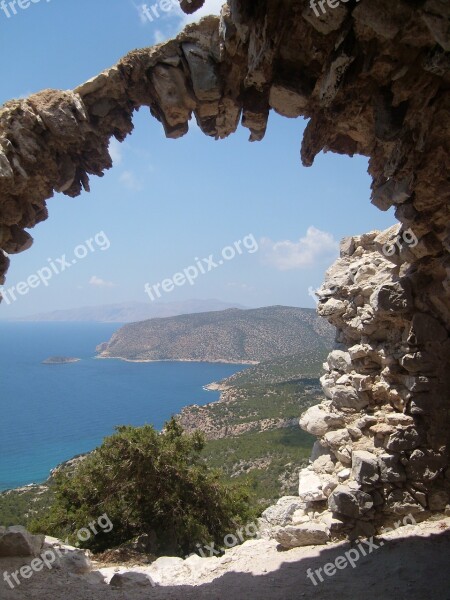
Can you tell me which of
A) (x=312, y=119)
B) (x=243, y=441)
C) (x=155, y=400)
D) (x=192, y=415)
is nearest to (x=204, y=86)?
(x=312, y=119)

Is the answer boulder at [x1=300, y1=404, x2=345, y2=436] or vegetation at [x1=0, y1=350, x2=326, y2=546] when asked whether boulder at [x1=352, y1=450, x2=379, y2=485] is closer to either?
boulder at [x1=300, y1=404, x2=345, y2=436]

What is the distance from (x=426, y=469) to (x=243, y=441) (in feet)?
134

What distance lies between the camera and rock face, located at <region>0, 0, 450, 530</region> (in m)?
5.04

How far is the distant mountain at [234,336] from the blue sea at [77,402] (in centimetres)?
586

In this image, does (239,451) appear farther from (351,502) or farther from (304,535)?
(351,502)

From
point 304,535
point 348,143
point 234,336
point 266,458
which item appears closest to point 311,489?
point 304,535

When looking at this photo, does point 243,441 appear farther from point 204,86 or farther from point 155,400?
point 155,400

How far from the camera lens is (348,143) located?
692cm

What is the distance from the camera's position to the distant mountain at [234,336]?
116 meters

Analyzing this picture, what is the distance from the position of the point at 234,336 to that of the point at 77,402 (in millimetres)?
53411

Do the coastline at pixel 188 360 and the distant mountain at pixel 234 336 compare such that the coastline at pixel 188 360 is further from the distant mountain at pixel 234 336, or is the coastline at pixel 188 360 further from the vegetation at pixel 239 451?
the vegetation at pixel 239 451

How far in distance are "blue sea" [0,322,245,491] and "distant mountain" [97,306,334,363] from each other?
586 cm

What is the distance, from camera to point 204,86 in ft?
20.5

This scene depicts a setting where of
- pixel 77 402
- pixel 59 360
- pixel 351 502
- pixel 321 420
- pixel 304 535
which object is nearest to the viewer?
pixel 351 502
